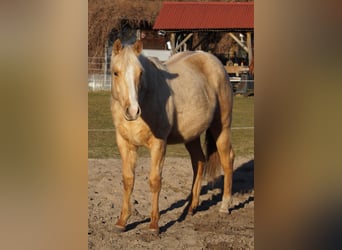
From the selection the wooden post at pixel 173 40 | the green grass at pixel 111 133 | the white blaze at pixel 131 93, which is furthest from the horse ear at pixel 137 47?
the wooden post at pixel 173 40

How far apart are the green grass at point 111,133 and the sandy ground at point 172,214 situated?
0.69 m

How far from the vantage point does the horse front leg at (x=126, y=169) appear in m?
3.13

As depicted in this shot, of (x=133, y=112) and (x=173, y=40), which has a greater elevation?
(x=173, y=40)

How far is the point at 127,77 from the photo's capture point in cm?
247

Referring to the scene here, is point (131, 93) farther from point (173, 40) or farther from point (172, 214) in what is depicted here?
point (173, 40)

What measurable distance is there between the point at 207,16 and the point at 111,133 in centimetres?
774

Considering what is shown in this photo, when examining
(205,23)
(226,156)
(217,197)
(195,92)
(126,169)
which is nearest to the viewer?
(126,169)

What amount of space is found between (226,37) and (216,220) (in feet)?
41.3

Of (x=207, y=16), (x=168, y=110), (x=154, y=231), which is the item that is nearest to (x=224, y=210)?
(x=154, y=231)

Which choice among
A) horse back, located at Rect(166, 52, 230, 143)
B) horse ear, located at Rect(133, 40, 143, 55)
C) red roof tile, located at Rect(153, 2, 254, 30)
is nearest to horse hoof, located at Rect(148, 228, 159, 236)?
horse back, located at Rect(166, 52, 230, 143)

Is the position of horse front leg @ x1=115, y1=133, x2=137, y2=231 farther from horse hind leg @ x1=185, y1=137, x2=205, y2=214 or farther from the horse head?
horse hind leg @ x1=185, y1=137, x2=205, y2=214

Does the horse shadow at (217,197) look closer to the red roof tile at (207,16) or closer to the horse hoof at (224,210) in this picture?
the horse hoof at (224,210)

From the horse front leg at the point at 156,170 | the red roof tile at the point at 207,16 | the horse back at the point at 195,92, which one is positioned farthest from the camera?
the red roof tile at the point at 207,16
